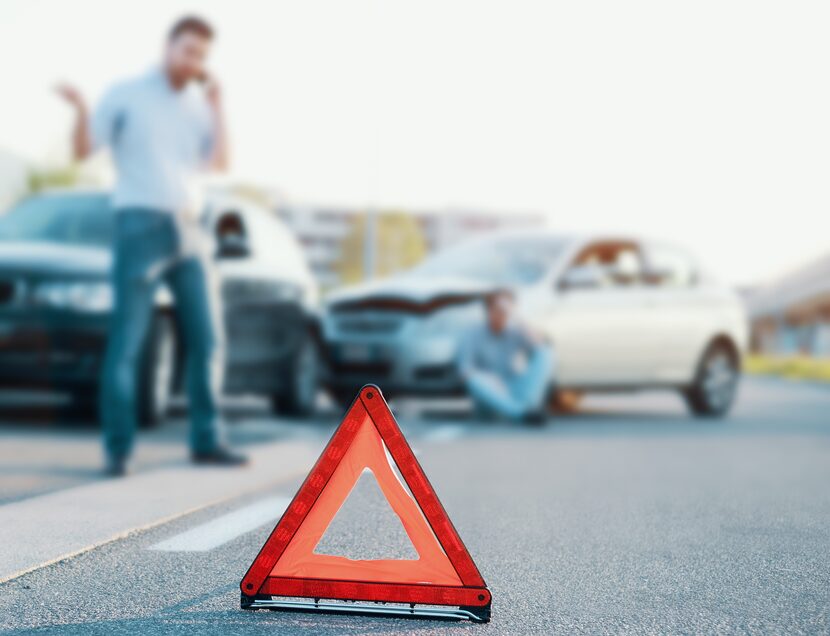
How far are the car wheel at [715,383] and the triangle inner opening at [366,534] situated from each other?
22.2 ft

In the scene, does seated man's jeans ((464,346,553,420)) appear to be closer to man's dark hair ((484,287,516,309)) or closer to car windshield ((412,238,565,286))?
man's dark hair ((484,287,516,309))

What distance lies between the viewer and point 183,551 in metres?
4.43

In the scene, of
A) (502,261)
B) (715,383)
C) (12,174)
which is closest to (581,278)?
(502,261)

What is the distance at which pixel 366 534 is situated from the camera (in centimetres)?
482

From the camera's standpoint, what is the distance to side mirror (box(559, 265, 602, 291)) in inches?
425

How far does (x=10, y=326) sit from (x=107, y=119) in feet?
7.15

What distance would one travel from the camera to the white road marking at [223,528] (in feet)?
14.9

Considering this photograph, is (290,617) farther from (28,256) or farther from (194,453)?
(28,256)

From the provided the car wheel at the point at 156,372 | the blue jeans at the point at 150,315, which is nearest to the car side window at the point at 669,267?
the car wheel at the point at 156,372

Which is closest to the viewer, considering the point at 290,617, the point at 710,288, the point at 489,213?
the point at 290,617

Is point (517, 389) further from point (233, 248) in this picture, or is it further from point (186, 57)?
point (186, 57)

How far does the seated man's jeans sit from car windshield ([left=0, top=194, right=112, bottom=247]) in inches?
118

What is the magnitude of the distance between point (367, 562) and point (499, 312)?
6.74 metres

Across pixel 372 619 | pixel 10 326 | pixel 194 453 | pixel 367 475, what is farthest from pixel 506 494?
pixel 10 326
